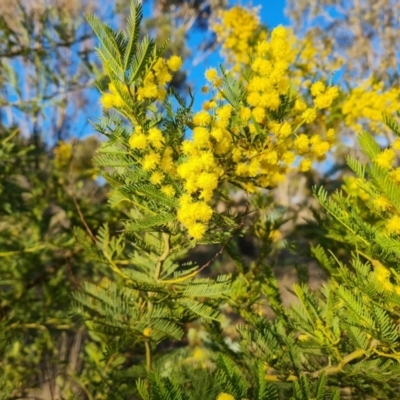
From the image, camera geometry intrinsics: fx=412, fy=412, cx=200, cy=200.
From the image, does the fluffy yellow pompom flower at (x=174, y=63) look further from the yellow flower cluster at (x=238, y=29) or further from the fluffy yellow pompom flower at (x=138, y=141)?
the yellow flower cluster at (x=238, y=29)

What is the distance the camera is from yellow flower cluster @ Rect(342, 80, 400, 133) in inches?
94.1

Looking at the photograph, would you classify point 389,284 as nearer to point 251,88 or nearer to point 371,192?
point 371,192

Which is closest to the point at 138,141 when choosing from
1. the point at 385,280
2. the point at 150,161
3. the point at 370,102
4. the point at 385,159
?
the point at 150,161

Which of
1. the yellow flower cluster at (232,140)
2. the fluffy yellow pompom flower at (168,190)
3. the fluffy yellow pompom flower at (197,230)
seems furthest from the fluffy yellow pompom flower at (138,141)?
the fluffy yellow pompom flower at (197,230)

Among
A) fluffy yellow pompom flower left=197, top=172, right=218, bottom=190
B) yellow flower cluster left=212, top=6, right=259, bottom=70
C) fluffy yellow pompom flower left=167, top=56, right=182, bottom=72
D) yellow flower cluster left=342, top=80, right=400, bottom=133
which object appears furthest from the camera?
yellow flower cluster left=212, top=6, right=259, bottom=70

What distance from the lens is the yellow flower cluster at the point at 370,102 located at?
239cm

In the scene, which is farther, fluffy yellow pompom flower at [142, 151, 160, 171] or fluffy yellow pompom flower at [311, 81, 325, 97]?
fluffy yellow pompom flower at [311, 81, 325, 97]

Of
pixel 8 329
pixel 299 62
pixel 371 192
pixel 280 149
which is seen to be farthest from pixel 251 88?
pixel 299 62

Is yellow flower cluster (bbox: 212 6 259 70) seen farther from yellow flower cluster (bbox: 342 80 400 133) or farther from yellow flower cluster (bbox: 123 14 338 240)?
yellow flower cluster (bbox: 123 14 338 240)

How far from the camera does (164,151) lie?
0.97m

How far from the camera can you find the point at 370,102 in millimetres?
2430

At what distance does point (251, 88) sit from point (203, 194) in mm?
319

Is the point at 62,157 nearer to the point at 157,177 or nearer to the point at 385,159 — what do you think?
the point at 157,177

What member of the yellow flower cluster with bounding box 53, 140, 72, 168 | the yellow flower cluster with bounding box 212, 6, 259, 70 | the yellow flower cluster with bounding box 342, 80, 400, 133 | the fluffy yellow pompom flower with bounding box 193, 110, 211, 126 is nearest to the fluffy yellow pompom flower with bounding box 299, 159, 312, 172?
the fluffy yellow pompom flower with bounding box 193, 110, 211, 126
